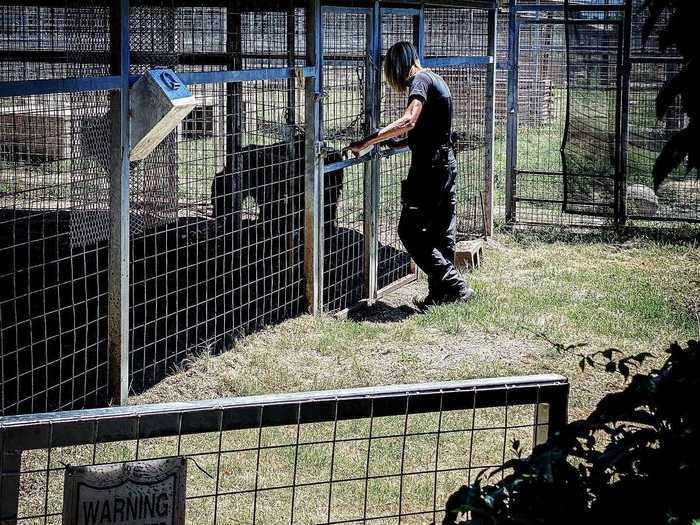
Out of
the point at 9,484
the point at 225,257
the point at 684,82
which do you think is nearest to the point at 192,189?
the point at 225,257

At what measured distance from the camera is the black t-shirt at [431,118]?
29.8 ft

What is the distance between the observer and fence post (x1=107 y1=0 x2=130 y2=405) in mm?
6082

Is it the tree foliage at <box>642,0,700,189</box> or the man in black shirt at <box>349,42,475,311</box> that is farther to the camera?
the man in black shirt at <box>349,42,475,311</box>

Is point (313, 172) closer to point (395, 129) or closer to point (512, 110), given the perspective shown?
point (395, 129)

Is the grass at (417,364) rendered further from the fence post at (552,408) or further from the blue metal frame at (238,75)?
the blue metal frame at (238,75)

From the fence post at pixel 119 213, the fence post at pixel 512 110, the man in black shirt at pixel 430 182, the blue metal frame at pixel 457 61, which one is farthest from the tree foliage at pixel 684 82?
the fence post at pixel 512 110

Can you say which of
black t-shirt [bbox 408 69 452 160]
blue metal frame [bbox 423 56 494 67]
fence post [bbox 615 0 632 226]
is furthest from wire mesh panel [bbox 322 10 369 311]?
fence post [bbox 615 0 632 226]

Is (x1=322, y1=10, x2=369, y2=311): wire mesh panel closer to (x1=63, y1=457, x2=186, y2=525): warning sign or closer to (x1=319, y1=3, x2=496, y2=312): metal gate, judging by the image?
(x1=319, y1=3, x2=496, y2=312): metal gate

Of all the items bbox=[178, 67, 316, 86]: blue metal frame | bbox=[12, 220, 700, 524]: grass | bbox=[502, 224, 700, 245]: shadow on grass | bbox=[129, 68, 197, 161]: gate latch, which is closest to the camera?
bbox=[12, 220, 700, 524]: grass

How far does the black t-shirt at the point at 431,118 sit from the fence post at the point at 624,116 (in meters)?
4.16

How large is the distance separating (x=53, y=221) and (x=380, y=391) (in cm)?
928

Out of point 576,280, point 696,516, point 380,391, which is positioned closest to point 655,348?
point 576,280

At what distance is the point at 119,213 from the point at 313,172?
2464 millimetres

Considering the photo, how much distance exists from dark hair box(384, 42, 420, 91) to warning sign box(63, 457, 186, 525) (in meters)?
6.65
